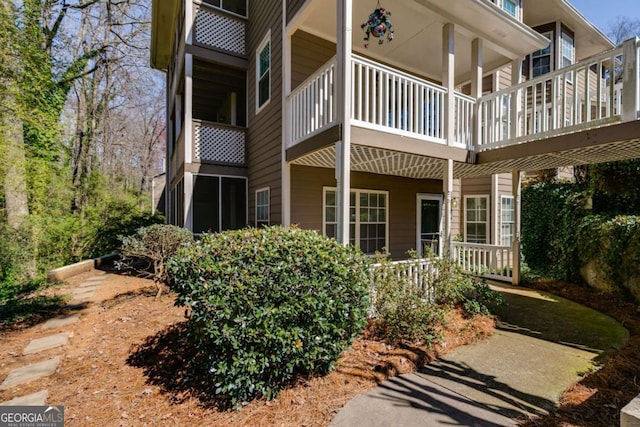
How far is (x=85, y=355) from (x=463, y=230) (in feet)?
32.4

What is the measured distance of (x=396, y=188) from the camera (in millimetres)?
8625

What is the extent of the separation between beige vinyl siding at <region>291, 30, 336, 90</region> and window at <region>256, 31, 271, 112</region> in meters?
0.97

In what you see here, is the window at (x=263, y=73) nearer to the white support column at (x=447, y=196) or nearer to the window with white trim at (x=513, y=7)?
the white support column at (x=447, y=196)

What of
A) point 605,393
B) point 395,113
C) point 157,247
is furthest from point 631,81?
point 157,247

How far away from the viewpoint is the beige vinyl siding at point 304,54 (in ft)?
22.4

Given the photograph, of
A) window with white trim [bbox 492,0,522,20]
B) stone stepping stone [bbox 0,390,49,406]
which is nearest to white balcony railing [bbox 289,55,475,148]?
window with white trim [bbox 492,0,522,20]

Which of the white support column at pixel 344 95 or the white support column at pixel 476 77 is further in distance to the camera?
the white support column at pixel 476 77

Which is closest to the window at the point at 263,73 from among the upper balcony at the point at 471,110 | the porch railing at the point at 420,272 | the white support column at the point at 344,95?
the upper balcony at the point at 471,110

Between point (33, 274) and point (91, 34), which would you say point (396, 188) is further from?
point (91, 34)

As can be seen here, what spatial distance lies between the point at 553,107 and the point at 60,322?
31.2 ft

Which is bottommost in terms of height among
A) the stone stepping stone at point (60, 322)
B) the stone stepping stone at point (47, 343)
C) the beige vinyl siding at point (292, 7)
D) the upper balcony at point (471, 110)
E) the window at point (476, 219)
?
the stone stepping stone at point (47, 343)

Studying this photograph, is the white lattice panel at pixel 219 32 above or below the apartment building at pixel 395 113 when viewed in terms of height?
above

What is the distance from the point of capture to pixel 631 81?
15.1 ft

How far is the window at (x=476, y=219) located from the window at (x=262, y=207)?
257 inches
